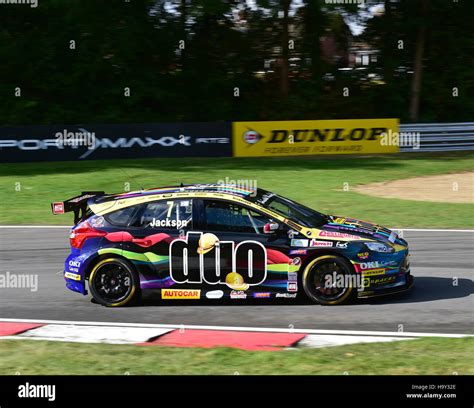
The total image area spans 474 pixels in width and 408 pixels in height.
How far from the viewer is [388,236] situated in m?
10.4

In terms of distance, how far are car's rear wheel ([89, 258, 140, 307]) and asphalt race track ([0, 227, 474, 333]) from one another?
144mm

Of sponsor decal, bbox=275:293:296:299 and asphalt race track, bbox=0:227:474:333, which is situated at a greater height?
sponsor decal, bbox=275:293:296:299

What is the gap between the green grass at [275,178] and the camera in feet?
57.9

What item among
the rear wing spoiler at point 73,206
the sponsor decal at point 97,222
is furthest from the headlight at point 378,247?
the rear wing spoiler at point 73,206

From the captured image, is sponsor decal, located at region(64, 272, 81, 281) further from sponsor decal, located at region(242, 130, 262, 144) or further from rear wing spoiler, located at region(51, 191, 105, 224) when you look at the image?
sponsor decal, located at region(242, 130, 262, 144)

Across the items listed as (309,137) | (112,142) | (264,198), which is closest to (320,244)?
(264,198)

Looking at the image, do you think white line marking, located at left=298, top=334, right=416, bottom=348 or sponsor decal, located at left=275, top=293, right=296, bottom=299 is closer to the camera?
white line marking, located at left=298, top=334, right=416, bottom=348

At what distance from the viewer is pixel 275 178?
23500 millimetres

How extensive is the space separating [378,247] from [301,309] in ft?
4.09

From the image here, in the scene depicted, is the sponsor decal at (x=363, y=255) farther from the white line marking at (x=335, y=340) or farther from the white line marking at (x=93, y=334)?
the white line marking at (x=93, y=334)

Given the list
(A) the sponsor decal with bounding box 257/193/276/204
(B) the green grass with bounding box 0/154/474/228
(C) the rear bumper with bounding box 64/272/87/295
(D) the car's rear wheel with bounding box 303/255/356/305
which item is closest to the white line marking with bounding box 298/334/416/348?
(D) the car's rear wheel with bounding box 303/255/356/305

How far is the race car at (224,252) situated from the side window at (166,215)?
1 centimetres

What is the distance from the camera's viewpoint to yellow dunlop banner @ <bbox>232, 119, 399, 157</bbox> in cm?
2850
